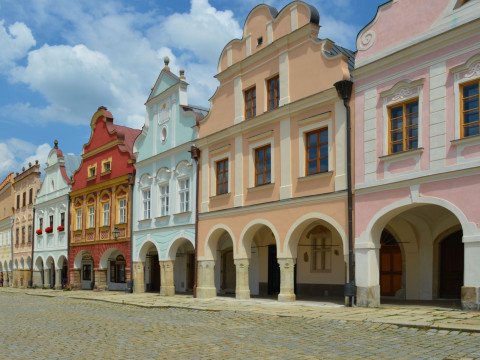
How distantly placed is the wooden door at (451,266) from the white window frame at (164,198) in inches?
471

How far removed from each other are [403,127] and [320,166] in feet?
10.8

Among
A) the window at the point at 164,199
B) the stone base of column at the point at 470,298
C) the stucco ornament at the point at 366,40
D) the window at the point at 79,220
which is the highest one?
the stucco ornament at the point at 366,40

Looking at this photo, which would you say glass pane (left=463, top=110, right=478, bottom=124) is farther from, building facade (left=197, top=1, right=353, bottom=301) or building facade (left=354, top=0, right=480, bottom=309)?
building facade (left=197, top=1, right=353, bottom=301)

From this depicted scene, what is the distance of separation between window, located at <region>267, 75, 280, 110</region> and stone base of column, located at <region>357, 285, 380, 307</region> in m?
7.00

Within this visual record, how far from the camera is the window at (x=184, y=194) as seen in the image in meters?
23.2

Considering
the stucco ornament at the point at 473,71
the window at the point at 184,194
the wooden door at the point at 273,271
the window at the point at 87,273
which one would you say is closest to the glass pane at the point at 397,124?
the stucco ornament at the point at 473,71

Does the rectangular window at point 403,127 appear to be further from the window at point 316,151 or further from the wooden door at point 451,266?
the wooden door at point 451,266

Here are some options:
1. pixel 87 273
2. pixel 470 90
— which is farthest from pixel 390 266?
pixel 87 273

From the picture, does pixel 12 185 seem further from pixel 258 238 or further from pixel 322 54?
pixel 322 54

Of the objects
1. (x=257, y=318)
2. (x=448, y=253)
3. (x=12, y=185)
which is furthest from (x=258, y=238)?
(x=12, y=185)

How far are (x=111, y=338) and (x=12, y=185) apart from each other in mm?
40085

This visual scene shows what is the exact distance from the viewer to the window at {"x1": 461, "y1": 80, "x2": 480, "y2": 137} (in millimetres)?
12555

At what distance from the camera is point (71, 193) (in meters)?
33.6

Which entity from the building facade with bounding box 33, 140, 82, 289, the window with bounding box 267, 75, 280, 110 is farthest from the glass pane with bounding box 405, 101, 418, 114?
the building facade with bounding box 33, 140, 82, 289
